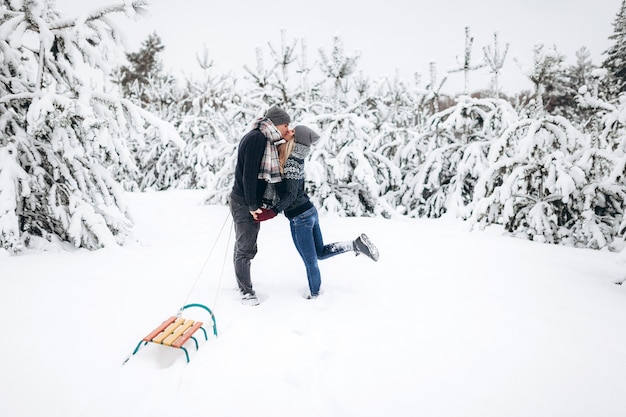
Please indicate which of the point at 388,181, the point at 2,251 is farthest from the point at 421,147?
the point at 2,251

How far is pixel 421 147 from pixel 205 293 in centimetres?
808

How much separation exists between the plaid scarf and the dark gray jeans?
40 centimetres

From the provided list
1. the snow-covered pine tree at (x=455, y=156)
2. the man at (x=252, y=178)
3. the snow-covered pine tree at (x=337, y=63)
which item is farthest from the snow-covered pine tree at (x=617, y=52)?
the man at (x=252, y=178)

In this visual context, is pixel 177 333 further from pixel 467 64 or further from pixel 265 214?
pixel 467 64

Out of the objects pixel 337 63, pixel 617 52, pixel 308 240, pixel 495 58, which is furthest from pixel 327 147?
pixel 617 52

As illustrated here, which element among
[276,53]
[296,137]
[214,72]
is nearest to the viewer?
[296,137]

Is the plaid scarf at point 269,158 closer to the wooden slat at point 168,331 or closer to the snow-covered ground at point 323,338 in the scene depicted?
the snow-covered ground at point 323,338

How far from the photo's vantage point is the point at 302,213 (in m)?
3.30

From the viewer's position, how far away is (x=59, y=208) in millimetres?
4590

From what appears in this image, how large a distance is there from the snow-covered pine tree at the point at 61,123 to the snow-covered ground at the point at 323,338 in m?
0.48

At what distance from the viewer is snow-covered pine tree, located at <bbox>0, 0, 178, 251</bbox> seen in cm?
421

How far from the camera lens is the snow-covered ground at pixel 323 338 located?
199cm

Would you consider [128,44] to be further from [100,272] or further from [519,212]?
[519,212]

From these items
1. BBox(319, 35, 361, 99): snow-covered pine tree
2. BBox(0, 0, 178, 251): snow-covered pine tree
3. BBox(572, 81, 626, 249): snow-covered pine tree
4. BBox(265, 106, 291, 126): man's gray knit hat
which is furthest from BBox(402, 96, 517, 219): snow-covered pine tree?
BBox(0, 0, 178, 251): snow-covered pine tree
